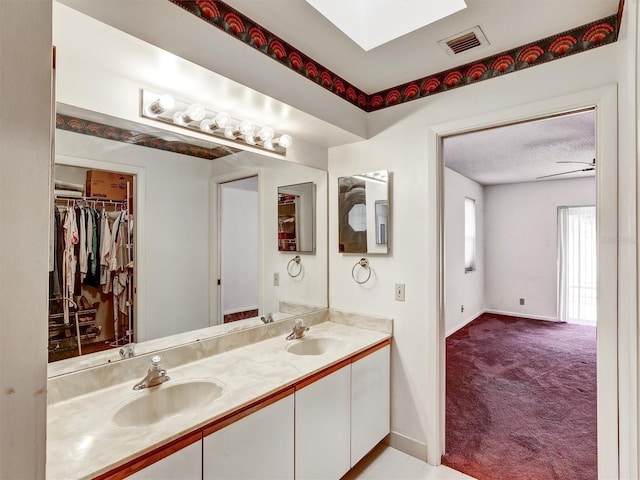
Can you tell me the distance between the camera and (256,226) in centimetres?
218

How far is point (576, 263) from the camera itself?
215 inches

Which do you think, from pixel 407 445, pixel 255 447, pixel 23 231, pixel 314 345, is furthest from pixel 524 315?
pixel 23 231

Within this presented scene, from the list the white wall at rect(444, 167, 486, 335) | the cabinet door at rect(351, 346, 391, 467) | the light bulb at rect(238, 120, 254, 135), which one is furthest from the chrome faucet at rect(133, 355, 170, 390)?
the white wall at rect(444, 167, 486, 335)

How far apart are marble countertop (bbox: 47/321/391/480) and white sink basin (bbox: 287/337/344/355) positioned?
0.07 meters

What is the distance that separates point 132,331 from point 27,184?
1.36m

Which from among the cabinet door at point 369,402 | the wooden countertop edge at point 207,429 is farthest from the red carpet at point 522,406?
the wooden countertop edge at point 207,429

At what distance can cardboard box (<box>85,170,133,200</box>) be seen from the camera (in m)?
1.43

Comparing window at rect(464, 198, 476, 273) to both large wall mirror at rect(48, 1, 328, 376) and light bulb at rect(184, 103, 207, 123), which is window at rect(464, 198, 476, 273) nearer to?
large wall mirror at rect(48, 1, 328, 376)

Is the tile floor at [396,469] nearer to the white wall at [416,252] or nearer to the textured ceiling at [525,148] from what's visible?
the white wall at [416,252]

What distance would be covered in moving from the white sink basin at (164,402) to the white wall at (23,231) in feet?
3.23

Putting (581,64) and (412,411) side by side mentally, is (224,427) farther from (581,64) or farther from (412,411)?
(581,64)

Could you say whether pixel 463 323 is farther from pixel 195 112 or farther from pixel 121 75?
pixel 121 75

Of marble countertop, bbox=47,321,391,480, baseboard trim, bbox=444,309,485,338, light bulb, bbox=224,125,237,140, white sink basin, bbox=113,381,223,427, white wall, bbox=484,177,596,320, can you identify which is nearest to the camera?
marble countertop, bbox=47,321,391,480

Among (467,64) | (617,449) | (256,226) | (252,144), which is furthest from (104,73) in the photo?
(617,449)
